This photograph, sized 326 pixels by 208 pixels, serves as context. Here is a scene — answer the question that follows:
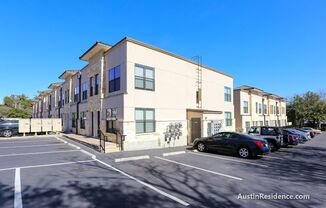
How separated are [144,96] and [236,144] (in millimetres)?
6905

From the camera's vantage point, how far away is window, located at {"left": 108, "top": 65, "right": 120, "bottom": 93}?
13.4 metres

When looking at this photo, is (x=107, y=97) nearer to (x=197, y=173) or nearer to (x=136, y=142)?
(x=136, y=142)

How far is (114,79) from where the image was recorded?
1381 cm

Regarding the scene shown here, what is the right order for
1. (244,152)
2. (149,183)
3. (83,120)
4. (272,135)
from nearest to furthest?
(149,183) → (244,152) → (272,135) → (83,120)

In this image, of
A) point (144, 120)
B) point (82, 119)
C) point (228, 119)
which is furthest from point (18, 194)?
point (228, 119)

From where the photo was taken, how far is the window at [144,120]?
12.6m

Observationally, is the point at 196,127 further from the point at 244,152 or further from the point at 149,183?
the point at 149,183

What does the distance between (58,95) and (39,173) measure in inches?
994

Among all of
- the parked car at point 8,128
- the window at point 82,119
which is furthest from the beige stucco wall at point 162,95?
the parked car at point 8,128

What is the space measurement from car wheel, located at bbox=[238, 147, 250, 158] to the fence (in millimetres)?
20739

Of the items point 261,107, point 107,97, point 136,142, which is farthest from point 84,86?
point 261,107

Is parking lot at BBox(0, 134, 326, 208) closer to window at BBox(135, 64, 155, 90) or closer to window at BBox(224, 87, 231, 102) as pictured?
window at BBox(135, 64, 155, 90)

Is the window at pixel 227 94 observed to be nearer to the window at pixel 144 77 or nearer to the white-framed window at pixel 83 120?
the window at pixel 144 77

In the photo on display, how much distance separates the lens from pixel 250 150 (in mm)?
10125
